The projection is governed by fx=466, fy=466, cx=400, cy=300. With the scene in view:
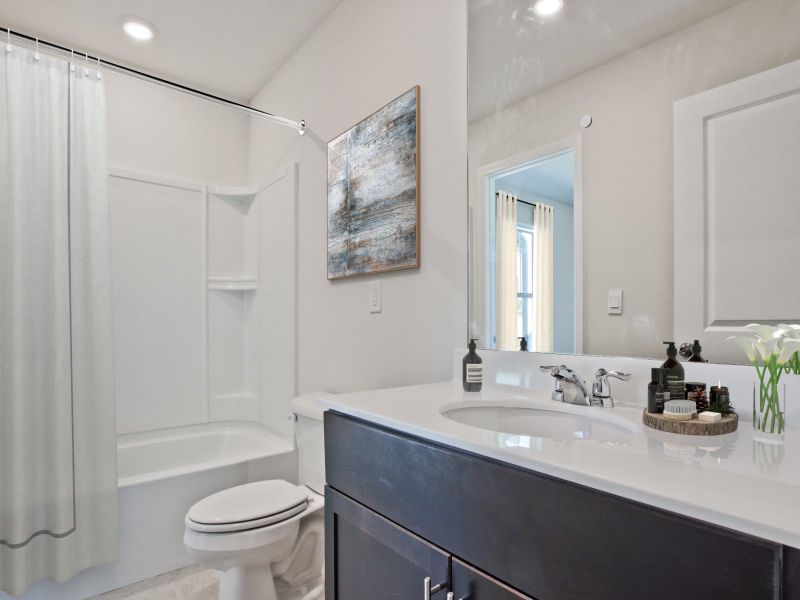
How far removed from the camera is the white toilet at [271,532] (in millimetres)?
1495

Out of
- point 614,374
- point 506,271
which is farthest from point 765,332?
point 506,271

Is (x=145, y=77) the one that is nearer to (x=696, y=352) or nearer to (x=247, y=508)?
(x=247, y=508)

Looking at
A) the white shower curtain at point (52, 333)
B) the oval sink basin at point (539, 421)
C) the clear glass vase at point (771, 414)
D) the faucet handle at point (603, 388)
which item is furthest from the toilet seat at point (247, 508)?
the clear glass vase at point (771, 414)

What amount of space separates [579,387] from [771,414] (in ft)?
1.15

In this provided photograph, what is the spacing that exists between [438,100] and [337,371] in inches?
46.3

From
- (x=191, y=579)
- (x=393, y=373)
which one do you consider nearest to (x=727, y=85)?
(x=393, y=373)

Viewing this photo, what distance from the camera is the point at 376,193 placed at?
1789 mm

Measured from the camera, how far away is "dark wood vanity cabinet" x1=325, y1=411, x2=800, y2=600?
1.57 feet

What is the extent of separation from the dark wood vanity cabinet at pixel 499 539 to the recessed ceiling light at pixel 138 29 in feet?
7.33

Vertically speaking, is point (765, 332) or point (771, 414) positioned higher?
point (765, 332)

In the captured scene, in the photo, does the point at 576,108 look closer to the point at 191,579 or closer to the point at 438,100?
the point at 438,100

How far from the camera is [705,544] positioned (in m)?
0.48

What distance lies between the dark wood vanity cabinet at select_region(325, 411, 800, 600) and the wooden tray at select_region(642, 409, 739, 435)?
30 cm

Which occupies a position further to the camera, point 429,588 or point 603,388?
point 603,388
